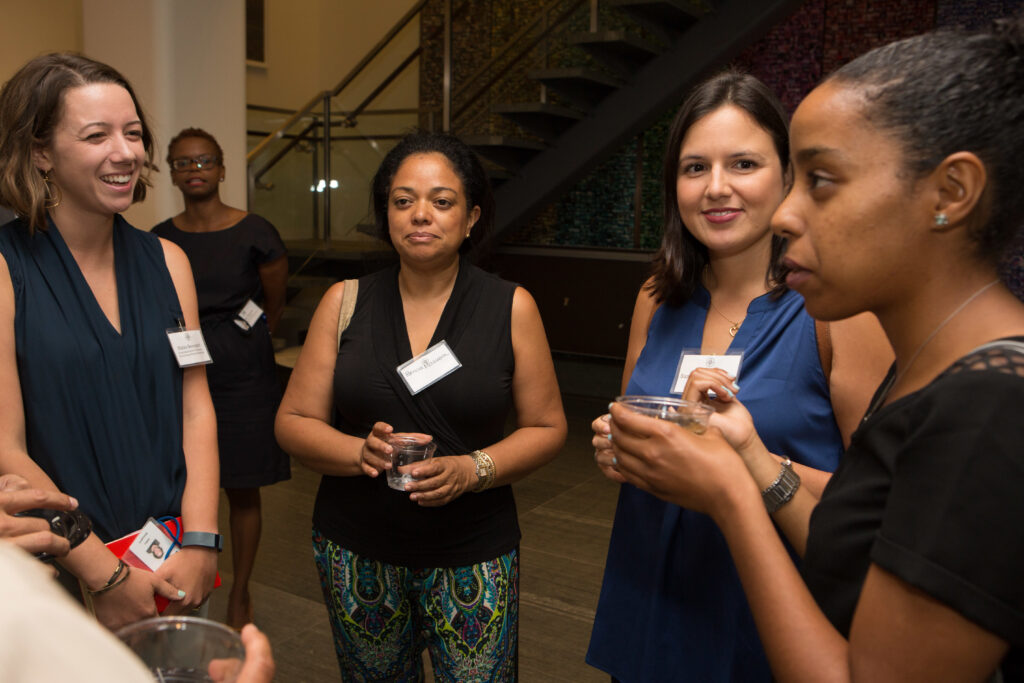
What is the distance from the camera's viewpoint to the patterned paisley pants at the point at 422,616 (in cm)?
182

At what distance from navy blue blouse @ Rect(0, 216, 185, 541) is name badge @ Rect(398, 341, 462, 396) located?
21.2 inches

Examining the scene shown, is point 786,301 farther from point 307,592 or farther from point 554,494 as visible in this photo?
point 554,494

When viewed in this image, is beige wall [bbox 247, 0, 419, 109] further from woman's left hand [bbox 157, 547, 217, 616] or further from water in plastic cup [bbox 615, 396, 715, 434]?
water in plastic cup [bbox 615, 396, 715, 434]

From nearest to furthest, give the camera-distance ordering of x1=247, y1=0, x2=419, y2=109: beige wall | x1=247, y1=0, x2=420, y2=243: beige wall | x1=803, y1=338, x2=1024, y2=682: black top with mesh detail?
x1=803, y1=338, x2=1024, y2=682: black top with mesh detail, x1=247, y1=0, x2=420, y2=243: beige wall, x1=247, y1=0, x2=419, y2=109: beige wall

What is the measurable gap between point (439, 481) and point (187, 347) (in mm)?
688

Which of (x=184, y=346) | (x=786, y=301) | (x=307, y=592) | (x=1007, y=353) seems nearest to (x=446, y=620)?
(x=184, y=346)

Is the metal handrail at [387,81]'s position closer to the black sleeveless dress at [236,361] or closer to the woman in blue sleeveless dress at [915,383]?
the black sleeveless dress at [236,361]

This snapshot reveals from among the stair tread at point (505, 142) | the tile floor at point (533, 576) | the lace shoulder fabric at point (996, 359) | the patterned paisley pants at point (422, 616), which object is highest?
the stair tread at point (505, 142)

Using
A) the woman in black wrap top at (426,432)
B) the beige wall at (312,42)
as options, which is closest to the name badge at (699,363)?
the woman in black wrap top at (426,432)

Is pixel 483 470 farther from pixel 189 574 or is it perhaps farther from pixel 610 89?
pixel 610 89

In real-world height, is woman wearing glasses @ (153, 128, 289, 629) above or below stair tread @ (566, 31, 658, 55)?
below

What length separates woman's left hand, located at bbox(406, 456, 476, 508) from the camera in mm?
1695

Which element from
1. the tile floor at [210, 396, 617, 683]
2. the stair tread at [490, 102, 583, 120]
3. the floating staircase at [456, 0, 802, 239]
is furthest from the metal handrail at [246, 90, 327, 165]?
the tile floor at [210, 396, 617, 683]

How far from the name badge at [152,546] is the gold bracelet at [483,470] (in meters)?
0.68
